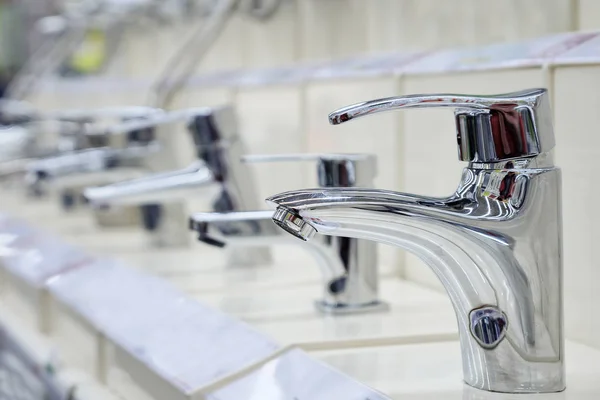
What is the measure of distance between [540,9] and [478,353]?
239 mm

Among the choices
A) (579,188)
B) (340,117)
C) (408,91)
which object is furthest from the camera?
(408,91)

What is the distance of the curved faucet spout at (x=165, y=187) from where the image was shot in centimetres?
71

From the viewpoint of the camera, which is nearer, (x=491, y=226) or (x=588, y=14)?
(x=491, y=226)

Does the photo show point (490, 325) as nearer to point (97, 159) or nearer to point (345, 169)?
point (345, 169)

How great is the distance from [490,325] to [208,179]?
1.14 ft

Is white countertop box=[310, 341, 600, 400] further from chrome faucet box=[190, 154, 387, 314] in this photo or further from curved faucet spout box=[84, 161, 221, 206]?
curved faucet spout box=[84, 161, 221, 206]

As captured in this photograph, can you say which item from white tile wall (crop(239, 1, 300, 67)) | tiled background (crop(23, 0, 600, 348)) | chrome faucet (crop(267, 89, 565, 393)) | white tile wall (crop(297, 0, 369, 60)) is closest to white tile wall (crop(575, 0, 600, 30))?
tiled background (crop(23, 0, 600, 348))

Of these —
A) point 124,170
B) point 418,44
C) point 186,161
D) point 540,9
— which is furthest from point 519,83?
point 186,161

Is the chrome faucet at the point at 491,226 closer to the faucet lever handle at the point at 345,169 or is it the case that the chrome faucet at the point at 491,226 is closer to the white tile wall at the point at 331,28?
the faucet lever handle at the point at 345,169

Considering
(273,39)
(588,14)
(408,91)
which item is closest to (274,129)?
(273,39)

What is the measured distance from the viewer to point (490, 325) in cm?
41

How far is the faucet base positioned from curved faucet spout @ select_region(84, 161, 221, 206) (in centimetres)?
17

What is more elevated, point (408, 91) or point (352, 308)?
point (408, 91)

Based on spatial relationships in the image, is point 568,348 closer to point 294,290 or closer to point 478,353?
point 478,353
